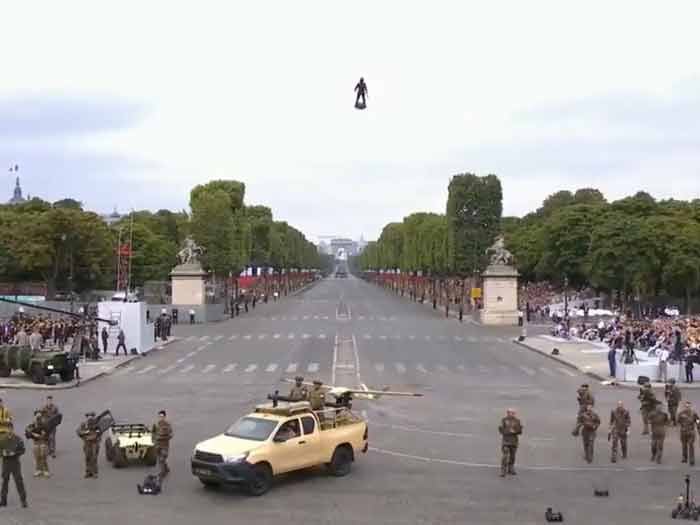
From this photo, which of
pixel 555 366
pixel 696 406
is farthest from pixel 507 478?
pixel 555 366

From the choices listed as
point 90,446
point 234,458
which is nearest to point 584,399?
point 234,458

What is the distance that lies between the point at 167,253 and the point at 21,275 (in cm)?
2928

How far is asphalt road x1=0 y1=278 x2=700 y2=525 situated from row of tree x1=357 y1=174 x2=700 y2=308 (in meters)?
37.7

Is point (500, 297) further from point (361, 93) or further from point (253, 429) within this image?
point (253, 429)

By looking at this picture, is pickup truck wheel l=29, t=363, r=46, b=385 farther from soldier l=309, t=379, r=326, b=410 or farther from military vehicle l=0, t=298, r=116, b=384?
soldier l=309, t=379, r=326, b=410

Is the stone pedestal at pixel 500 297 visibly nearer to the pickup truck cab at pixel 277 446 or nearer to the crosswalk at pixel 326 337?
the crosswalk at pixel 326 337

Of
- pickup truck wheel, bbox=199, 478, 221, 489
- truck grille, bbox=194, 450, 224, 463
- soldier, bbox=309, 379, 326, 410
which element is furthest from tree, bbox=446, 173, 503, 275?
truck grille, bbox=194, 450, 224, 463

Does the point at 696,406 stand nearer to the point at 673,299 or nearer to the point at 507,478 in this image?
the point at 507,478

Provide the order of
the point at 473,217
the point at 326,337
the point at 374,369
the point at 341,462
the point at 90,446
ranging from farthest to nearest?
1. the point at 473,217
2. the point at 326,337
3. the point at 374,369
4. the point at 341,462
5. the point at 90,446

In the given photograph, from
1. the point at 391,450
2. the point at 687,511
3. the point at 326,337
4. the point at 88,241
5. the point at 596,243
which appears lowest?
the point at 391,450

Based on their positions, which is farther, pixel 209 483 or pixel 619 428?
pixel 619 428

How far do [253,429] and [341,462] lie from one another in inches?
84.0

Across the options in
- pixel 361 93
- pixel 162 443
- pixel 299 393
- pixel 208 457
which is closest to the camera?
pixel 208 457

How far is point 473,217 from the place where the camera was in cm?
9588
